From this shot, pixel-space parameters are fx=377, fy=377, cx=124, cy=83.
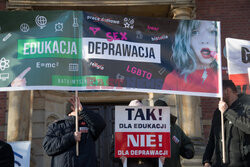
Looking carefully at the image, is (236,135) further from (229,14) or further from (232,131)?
(229,14)

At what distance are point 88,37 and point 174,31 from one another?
A: 1.17 meters

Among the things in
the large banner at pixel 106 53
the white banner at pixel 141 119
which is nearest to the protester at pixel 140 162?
the white banner at pixel 141 119

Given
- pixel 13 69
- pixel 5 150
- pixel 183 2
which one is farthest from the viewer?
pixel 183 2

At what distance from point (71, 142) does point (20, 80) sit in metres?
1.01

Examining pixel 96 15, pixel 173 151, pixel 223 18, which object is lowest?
pixel 173 151

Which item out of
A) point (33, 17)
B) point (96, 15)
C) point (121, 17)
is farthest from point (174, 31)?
point (33, 17)

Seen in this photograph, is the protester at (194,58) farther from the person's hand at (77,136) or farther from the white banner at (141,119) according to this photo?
the person's hand at (77,136)

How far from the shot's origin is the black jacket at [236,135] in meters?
4.23

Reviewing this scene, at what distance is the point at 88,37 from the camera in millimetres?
4770

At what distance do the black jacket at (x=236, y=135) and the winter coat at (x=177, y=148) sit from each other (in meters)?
0.52

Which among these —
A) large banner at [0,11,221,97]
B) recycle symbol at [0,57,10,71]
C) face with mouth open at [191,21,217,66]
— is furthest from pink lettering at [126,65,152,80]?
recycle symbol at [0,57,10,71]

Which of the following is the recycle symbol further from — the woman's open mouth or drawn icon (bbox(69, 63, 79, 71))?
the woman's open mouth

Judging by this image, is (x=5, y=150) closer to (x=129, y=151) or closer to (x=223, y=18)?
(x=129, y=151)

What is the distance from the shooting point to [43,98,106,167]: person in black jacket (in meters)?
4.27
